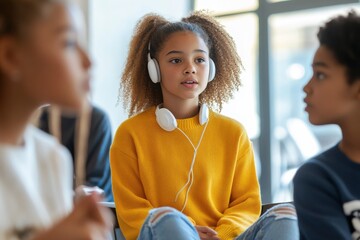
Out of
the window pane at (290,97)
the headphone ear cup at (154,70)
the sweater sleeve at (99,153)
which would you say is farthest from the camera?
the window pane at (290,97)

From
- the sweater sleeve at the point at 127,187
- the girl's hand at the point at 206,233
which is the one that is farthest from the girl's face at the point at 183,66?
the girl's hand at the point at 206,233

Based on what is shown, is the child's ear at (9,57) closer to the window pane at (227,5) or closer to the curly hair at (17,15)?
the curly hair at (17,15)

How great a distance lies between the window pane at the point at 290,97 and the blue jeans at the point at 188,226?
2.01m

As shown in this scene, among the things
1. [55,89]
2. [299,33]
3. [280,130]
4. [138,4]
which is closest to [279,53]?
[299,33]

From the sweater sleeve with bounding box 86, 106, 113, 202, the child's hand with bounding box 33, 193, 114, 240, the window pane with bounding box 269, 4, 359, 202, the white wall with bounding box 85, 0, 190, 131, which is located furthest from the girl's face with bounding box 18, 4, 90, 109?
the window pane with bounding box 269, 4, 359, 202

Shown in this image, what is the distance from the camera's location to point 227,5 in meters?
3.95

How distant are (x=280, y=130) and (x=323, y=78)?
2.42 meters

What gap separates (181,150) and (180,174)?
0.25ft

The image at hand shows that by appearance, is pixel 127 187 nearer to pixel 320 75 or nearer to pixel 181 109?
pixel 181 109

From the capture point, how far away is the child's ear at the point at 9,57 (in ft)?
3.31

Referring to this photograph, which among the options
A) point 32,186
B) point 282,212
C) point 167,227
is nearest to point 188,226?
point 167,227

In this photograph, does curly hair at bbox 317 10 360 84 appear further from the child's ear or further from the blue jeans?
the child's ear

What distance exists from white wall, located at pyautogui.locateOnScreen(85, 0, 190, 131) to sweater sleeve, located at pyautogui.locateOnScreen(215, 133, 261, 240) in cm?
159

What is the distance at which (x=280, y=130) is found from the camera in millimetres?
3906
